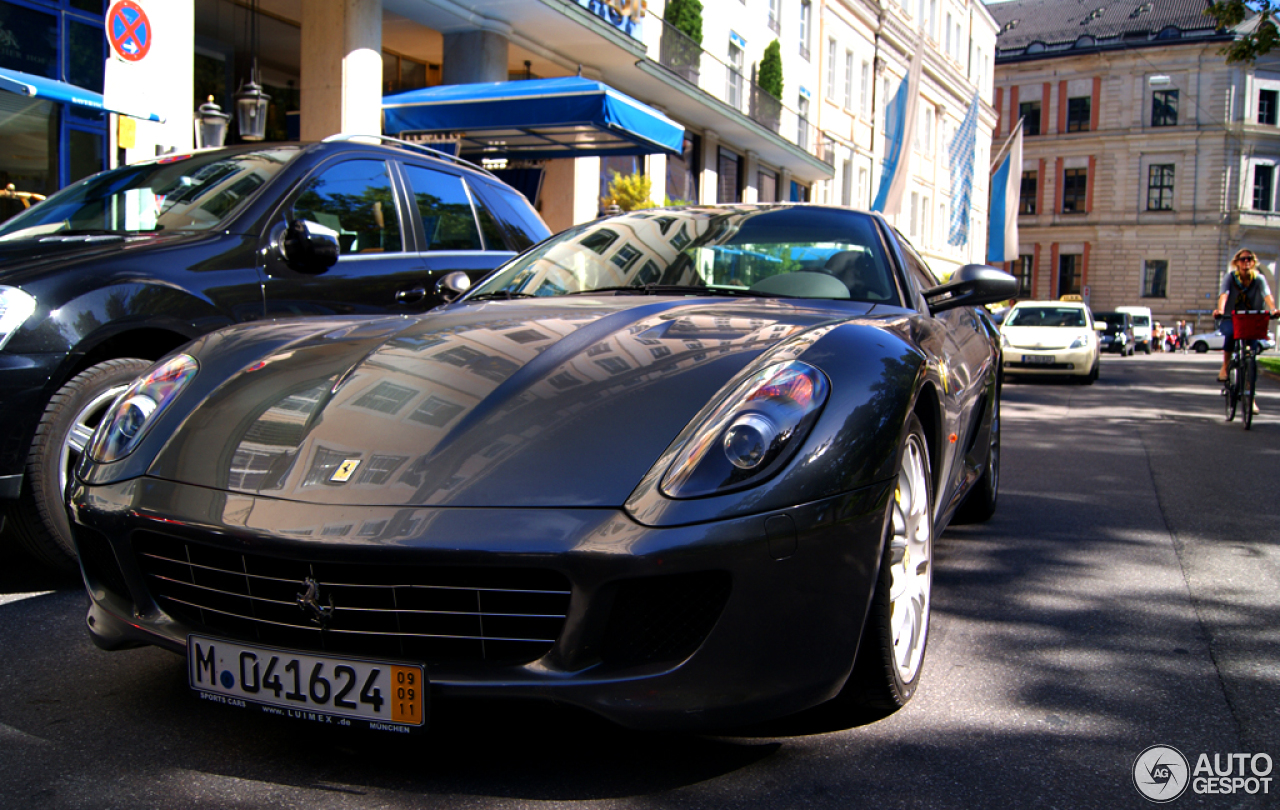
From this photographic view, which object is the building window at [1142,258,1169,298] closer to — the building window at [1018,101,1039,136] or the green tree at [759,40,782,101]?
the building window at [1018,101,1039,136]

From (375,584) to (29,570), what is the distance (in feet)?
8.61

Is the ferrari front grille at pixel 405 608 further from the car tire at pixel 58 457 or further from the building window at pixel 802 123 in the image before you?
the building window at pixel 802 123

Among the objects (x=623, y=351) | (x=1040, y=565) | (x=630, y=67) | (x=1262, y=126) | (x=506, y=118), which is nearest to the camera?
(x=623, y=351)

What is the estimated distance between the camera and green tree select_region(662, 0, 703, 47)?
23.5 meters

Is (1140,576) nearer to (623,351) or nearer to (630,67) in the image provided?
(623,351)

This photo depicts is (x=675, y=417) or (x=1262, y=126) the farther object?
(x=1262, y=126)

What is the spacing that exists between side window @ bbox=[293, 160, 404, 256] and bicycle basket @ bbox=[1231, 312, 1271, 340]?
8.02m

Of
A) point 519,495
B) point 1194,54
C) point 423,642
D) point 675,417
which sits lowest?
point 423,642

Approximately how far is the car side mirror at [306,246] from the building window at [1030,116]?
2583 inches

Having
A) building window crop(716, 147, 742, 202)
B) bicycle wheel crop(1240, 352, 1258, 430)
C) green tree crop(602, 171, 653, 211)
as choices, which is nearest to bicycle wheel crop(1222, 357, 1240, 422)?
bicycle wheel crop(1240, 352, 1258, 430)

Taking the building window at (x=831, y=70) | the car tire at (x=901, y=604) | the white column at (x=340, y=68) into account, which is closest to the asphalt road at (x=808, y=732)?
the car tire at (x=901, y=604)

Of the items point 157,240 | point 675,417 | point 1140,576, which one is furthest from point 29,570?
point 1140,576

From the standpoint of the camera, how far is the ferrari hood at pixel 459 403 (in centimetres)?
213

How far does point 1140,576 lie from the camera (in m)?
4.10
